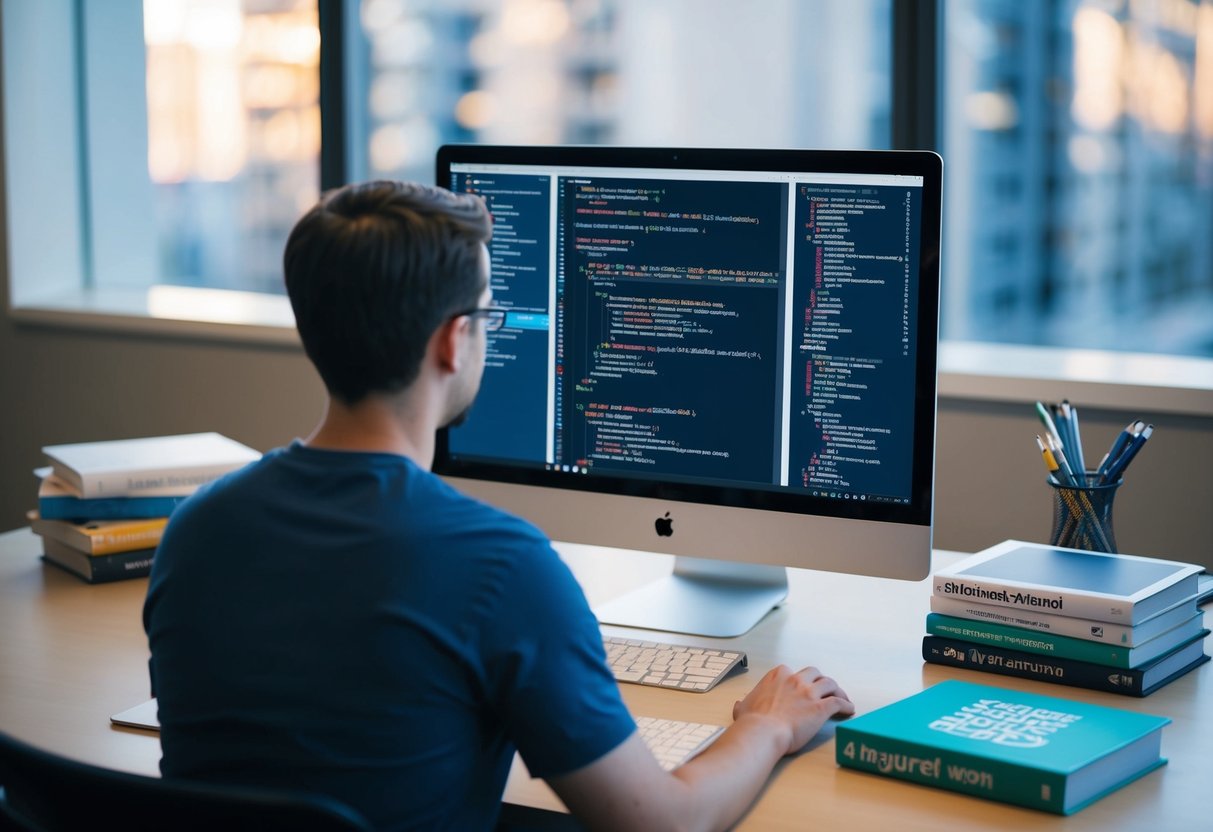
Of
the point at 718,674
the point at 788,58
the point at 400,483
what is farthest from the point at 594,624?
the point at 788,58

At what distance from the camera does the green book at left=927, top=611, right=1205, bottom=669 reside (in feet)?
4.46

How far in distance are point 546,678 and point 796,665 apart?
541mm

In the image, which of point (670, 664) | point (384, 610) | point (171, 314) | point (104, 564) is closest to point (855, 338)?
point (670, 664)

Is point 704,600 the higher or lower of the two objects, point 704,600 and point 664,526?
the lower

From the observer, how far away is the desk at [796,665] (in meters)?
1.12

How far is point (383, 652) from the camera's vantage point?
38.5 inches

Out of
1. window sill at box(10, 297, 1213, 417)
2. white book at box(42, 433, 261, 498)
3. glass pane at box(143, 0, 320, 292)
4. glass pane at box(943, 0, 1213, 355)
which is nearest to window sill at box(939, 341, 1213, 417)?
window sill at box(10, 297, 1213, 417)

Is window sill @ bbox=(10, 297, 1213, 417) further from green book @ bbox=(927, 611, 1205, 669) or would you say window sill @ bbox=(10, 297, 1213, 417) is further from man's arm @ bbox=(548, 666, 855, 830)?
man's arm @ bbox=(548, 666, 855, 830)

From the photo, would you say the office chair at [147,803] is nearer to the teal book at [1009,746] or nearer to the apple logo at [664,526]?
the teal book at [1009,746]

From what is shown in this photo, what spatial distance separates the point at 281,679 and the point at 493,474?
0.70m

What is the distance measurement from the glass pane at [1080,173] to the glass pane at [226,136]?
1.70m

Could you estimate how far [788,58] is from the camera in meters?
3.50

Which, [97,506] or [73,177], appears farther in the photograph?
[73,177]

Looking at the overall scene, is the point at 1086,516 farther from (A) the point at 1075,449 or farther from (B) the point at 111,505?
(B) the point at 111,505
